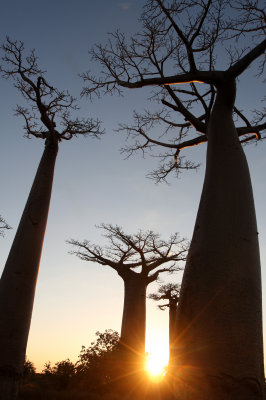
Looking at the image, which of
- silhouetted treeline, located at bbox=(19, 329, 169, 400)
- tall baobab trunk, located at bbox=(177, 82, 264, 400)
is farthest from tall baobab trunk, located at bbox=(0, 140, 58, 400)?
silhouetted treeline, located at bbox=(19, 329, 169, 400)

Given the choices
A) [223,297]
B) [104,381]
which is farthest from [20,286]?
[104,381]

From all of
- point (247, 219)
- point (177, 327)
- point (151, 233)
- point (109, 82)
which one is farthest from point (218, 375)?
point (151, 233)

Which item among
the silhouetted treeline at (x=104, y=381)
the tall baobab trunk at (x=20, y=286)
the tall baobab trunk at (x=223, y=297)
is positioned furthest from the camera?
the silhouetted treeline at (x=104, y=381)

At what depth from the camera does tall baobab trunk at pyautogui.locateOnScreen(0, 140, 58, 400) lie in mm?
3324

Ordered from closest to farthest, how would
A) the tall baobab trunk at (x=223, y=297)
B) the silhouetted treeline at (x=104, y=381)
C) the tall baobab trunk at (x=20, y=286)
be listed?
the tall baobab trunk at (x=223, y=297)
the tall baobab trunk at (x=20, y=286)
the silhouetted treeline at (x=104, y=381)

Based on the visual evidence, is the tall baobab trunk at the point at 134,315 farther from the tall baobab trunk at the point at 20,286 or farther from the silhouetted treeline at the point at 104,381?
the tall baobab trunk at the point at 20,286

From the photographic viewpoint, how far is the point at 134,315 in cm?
912

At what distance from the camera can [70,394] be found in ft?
24.4

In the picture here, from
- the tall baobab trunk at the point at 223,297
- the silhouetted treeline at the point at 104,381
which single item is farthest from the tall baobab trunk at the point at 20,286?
the silhouetted treeline at the point at 104,381

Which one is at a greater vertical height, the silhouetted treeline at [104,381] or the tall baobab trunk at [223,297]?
the tall baobab trunk at [223,297]

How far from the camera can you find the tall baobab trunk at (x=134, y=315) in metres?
8.79

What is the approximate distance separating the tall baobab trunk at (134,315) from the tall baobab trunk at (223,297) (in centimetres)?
761

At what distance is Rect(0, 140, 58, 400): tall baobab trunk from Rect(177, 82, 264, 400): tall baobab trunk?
2.43 m

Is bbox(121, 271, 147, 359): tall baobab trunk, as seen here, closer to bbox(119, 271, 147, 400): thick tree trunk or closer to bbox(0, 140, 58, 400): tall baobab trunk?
bbox(119, 271, 147, 400): thick tree trunk
